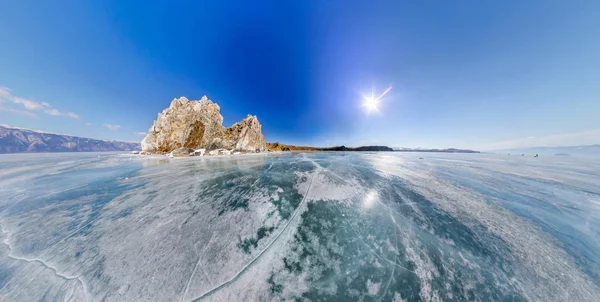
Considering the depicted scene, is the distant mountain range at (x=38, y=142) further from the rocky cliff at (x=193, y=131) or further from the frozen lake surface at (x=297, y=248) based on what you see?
the frozen lake surface at (x=297, y=248)

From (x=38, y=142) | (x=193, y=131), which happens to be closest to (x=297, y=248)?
(x=193, y=131)

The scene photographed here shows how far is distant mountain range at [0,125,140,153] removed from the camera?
106 metres

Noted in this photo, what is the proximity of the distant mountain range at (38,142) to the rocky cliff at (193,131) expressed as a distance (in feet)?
458

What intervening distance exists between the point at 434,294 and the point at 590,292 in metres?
2.33

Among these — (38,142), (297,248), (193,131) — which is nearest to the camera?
(297,248)

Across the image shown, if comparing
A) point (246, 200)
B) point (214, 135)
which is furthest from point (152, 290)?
point (214, 135)

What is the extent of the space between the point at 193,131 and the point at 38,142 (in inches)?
7505

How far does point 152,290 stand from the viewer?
1.96 m

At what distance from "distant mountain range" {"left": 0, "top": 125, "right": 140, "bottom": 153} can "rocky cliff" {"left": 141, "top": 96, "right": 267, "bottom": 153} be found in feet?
458

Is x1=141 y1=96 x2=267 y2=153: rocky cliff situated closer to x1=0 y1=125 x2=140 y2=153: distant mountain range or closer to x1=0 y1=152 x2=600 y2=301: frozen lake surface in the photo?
x1=0 y1=152 x2=600 y2=301: frozen lake surface

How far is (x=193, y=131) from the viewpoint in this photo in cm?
3092

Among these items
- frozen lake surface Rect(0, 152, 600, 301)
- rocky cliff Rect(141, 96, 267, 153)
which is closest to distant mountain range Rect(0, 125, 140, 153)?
rocky cliff Rect(141, 96, 267, 153)

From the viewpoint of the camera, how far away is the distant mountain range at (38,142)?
4156 inches

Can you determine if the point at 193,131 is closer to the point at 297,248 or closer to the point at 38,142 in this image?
the point at 297,248
